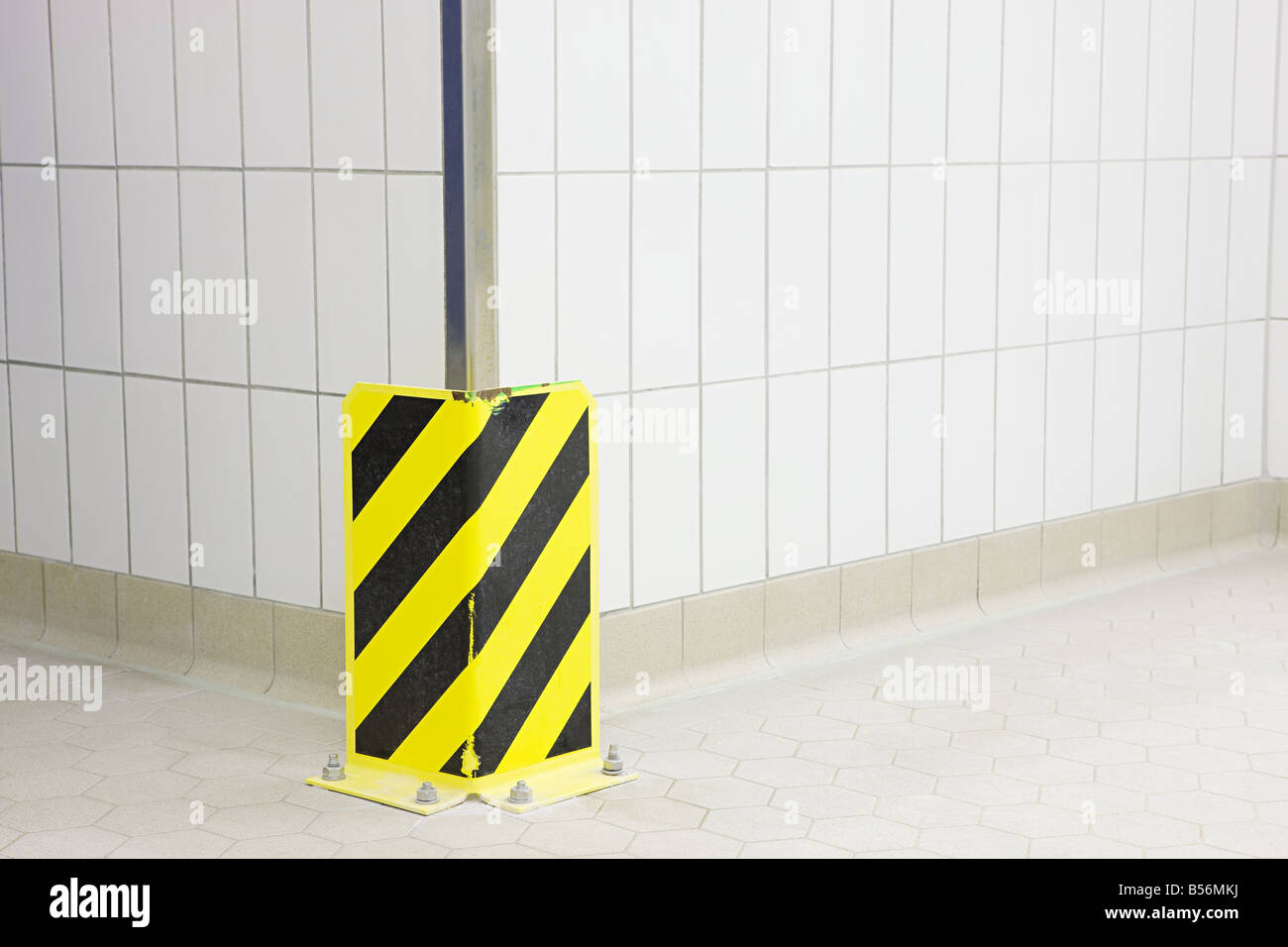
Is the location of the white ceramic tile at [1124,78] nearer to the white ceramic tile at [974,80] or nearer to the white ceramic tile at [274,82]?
the white ceramic tile at [974,80]

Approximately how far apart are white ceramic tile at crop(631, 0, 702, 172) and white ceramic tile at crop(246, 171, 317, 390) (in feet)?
3.70

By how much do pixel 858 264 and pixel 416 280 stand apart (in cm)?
194

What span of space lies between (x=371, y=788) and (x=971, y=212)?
11.4ft

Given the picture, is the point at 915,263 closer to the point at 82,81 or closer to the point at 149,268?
the point at 149,268

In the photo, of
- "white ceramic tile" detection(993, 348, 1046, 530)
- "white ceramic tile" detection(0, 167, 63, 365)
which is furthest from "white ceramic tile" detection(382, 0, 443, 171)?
"white ceramic tile" detection(993, 348, 1046, 530)

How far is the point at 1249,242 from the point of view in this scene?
27.9ft

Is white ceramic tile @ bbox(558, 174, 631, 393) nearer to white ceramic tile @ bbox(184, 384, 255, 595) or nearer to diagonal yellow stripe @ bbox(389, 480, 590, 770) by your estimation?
diagonal yellow stripe @ bbox(389, 480, 590, 770)

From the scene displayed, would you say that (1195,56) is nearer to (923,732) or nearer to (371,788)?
(923,732)

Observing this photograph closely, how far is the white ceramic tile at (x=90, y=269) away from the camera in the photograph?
251 inches

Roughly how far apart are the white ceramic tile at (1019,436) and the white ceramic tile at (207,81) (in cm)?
324

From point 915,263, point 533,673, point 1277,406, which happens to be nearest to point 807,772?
point 533,673
